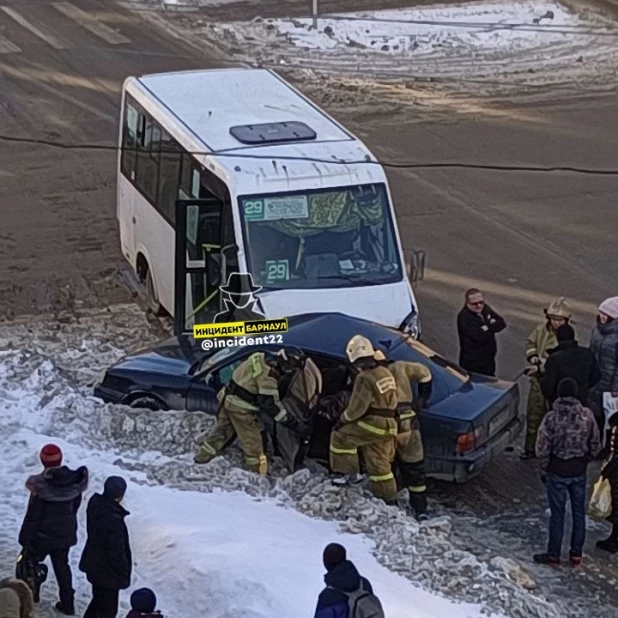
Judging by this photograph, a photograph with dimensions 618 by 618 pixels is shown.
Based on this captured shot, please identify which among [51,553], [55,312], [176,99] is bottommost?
[55,312]

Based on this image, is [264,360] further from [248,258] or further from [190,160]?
[190,160]

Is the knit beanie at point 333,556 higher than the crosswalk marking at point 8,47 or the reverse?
higher

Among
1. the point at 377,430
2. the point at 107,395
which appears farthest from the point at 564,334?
the point at 107,395

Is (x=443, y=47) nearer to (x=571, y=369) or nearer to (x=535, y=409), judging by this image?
(x=535, y=409)

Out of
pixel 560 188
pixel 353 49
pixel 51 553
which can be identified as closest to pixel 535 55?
pixel 353 49

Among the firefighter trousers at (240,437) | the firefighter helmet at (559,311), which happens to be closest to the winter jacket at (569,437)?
the firefighter helmet at (559,311)

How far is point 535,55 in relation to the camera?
2908 cm

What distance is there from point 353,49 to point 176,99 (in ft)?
41.8

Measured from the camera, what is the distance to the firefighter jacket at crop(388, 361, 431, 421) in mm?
12109

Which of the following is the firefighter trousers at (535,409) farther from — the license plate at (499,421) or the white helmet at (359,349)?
the white helmet at (359,349)

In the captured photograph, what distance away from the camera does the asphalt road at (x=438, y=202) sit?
17.5 m

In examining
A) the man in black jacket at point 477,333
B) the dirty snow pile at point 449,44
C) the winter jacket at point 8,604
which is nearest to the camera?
the winter jacket at point 8,604

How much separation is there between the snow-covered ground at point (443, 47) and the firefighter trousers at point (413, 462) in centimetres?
1487

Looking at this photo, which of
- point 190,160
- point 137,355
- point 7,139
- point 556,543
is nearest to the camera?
point 556,543
